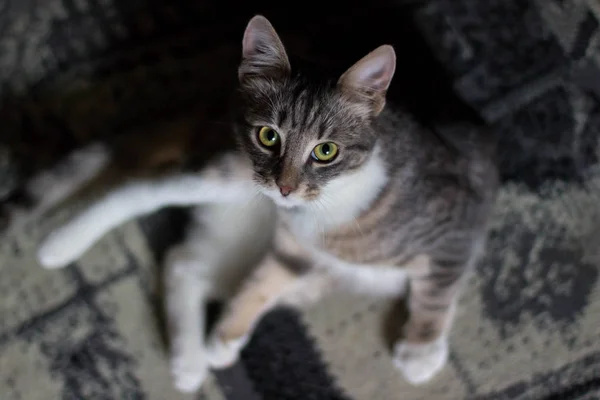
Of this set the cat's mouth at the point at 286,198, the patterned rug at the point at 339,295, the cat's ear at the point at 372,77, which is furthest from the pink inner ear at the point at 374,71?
the patterned rug at the point at 339,295

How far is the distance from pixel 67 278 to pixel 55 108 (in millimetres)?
443

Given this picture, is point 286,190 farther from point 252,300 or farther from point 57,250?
point 57,250

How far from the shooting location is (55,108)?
162 cm

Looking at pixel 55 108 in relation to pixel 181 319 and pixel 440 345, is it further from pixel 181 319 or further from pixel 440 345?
pixel 440 345

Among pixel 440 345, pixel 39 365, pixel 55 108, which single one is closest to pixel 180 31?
pixel 55 108

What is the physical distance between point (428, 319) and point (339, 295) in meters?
0.23

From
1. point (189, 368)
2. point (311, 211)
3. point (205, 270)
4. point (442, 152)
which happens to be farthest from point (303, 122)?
point (189, 368)

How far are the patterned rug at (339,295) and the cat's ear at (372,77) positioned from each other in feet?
1.09

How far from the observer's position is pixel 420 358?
1424 mm

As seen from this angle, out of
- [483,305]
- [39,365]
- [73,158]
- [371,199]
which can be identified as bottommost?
[483,305]

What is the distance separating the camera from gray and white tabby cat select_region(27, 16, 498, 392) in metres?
1.08

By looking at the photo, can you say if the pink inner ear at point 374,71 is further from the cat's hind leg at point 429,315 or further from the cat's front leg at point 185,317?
the cat's front leg at point 185,317

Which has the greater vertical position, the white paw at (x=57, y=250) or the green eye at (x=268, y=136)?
the green eye at (x=268, y=136)

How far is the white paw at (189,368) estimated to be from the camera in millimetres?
1440
